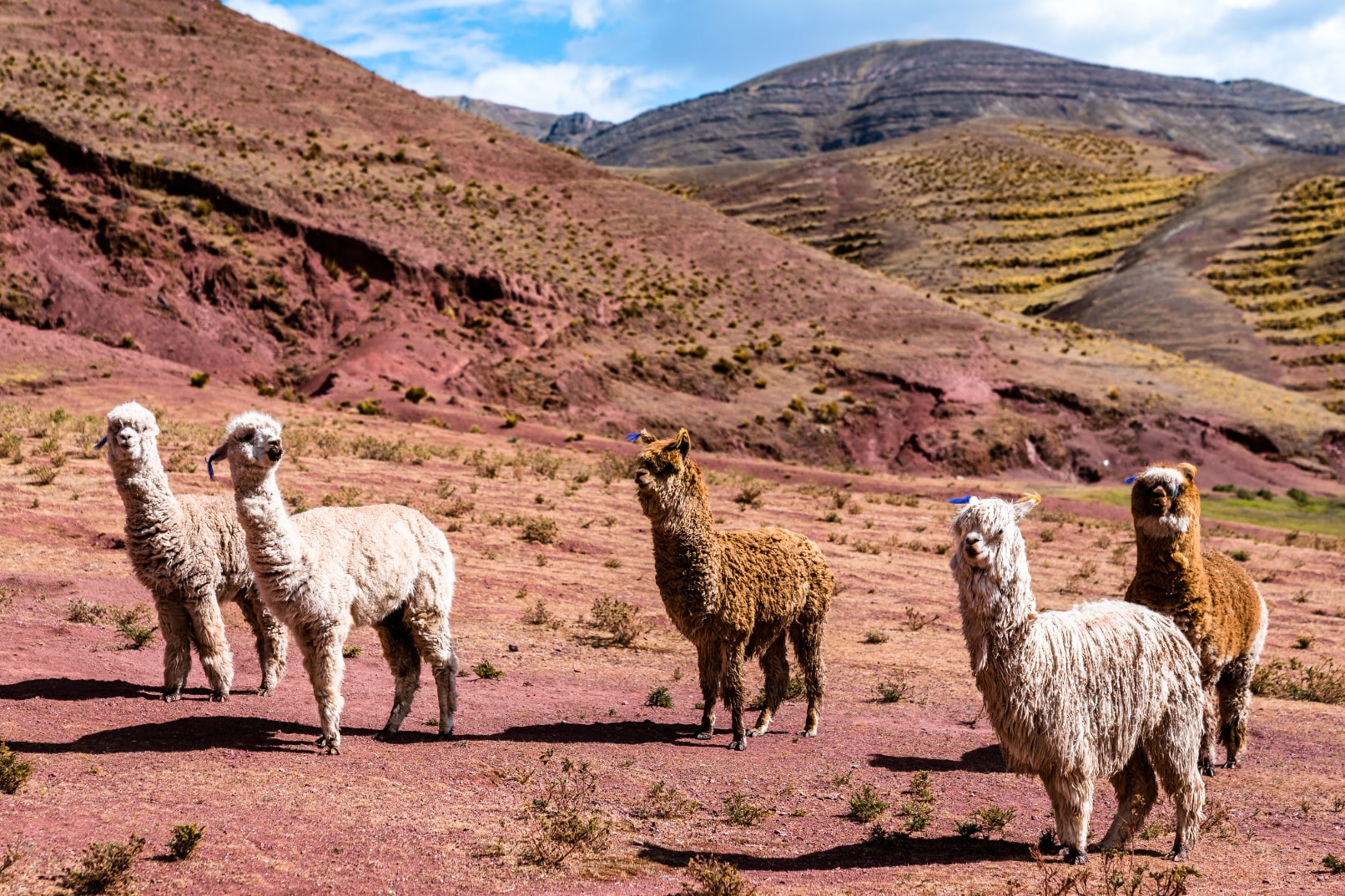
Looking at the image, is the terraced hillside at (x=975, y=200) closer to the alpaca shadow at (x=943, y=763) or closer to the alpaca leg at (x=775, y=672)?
the alpaca leg at (x=775, y=672)

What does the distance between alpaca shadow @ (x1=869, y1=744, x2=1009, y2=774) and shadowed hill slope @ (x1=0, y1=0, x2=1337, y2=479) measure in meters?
28.5

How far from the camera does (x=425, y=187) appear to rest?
5328cm

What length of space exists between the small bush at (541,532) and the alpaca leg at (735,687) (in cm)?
990

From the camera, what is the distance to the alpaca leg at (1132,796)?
660 cm

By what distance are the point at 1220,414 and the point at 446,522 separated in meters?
43.3

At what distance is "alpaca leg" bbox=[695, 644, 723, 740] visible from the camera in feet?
29.8

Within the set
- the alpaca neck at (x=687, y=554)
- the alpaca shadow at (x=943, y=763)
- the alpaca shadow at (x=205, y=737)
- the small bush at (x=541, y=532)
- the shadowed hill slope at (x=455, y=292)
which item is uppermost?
the shadowed hill slope at (x=455, y=292)

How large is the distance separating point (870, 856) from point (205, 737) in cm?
520

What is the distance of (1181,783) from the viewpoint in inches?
259

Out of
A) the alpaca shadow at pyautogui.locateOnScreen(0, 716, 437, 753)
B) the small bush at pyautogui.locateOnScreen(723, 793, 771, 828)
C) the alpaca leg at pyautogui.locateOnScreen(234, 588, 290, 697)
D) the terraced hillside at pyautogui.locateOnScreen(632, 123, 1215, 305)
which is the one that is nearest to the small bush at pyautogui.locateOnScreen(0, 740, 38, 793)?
the alpaca shadow at pyautogui.locateOnScreen(0, 716, 437, 753)

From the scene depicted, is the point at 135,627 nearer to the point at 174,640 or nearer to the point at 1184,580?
the point at 174,640

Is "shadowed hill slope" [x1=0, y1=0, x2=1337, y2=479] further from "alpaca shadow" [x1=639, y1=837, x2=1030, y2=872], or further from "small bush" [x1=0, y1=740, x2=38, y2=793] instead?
"alpaca shadow" [x1=639, y1=837, x2=1030, y2=872]

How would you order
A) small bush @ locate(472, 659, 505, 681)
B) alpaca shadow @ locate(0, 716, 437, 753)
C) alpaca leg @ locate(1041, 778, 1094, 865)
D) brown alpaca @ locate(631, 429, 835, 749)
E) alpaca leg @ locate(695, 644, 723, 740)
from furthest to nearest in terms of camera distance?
small bush @ locate(472, 659, 505, 681) < alpaca leg @ locate(695, 644, 723, 740) < brown alpaca @ locate(631, 429, 835, 749) < alpaca shadow @ locate(0, 716, 437, 753) < alpaca leg @ locate(1041, 778, 1094, 865)

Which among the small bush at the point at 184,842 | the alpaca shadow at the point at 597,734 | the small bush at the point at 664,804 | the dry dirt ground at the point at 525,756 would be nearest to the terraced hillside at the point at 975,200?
the dry dirt ground at the point at 525,756
